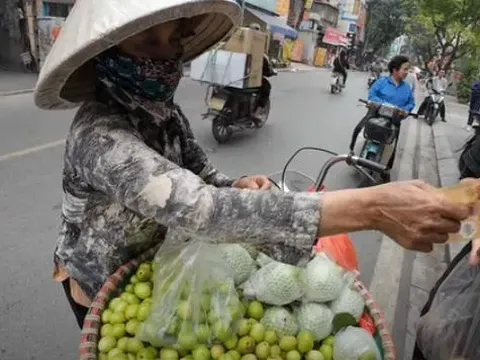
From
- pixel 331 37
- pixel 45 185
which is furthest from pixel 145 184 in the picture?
pixel 331 37

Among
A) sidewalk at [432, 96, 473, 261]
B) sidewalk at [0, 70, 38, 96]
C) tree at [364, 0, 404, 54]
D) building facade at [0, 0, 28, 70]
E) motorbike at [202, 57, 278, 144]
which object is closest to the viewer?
sidewalk at [432, 96, 473, 261]

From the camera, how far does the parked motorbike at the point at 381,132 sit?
5816 millimetres

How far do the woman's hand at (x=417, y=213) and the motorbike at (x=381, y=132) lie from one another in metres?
5.12

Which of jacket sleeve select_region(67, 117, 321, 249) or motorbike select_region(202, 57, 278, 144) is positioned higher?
jacket sleeve select_region(67, 117, 321, 249)

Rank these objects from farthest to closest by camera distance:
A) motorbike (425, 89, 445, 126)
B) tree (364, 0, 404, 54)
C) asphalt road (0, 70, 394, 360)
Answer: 1. tree (364, 0, 404, 54)
2. motorbike (425, 89, 445, 126)
3. asphalt road (0, 70, 394, 360)

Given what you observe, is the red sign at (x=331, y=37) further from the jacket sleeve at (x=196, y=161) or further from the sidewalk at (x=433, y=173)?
the jacket sleeve at (x=196, y=161)

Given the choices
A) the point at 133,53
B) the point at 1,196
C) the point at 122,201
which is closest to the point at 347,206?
the point at 122,201

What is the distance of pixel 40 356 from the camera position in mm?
2377

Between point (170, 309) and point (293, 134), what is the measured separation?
7.26 meters

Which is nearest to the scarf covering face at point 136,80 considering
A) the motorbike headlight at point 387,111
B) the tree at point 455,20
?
the motorbike headlight at point 387,111

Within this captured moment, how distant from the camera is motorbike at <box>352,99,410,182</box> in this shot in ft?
19.1

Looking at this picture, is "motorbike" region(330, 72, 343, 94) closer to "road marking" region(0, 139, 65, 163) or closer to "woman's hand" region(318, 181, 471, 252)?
"road marking" region(0, 139, 65, 163)

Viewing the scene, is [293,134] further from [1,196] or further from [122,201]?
[122,201]

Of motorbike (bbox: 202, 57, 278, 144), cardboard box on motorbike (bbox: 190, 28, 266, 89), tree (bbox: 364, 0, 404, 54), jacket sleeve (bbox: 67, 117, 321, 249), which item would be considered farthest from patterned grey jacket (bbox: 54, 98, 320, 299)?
tree (bbox: 364, 0, 404, 54)
